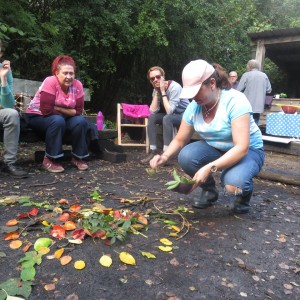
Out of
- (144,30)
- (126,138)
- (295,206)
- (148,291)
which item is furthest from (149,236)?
(144,30)

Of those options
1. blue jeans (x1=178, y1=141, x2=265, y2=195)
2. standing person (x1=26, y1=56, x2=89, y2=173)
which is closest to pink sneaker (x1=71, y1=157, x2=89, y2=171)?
standing person (x1=26, y1=56, x2=89, y2=173)

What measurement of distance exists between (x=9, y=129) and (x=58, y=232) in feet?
6.52

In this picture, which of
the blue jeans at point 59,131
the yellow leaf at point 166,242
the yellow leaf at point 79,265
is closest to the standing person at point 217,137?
the yellow leaf at point 166,242

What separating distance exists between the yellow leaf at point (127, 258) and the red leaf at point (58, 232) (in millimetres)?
426

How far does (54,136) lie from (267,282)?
2.96 meters

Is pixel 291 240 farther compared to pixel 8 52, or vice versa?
pixel 8 52

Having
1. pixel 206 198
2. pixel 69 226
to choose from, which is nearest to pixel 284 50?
pixel 206 198

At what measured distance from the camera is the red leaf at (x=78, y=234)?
6.95 ft

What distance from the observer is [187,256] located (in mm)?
2031

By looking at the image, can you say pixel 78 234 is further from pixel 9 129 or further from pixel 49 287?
pixel 9 129

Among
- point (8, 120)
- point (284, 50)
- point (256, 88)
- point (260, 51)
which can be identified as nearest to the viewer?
point (8, 120)

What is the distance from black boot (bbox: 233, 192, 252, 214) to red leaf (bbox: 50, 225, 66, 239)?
4.46 ft

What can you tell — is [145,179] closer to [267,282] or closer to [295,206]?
A: [295,206]

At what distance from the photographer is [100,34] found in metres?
8.95
